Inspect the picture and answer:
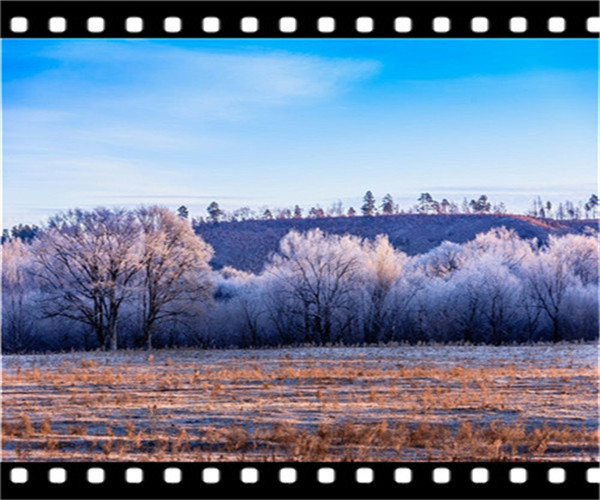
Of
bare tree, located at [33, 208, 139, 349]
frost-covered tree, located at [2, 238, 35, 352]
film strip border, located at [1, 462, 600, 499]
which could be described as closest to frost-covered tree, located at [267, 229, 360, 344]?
bare tree, located at [33, 208, 139, 349]

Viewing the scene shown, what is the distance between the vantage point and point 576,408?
18219 mm

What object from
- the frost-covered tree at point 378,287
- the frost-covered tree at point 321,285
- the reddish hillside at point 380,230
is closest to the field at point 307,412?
the frost-covered tree at point 321,285

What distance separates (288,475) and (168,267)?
141 ft

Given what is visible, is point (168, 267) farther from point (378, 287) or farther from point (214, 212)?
point (214, 212)

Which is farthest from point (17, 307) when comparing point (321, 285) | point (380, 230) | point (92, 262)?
point (380, 230)

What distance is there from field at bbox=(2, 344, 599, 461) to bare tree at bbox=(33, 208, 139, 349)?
15895 millimetres

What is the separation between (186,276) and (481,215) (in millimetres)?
83341

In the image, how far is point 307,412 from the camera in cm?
1756

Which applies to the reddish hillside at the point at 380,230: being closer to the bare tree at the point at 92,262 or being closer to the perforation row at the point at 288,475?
the bare tree at the point at 92,262

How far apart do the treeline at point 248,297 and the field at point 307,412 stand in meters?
16.6

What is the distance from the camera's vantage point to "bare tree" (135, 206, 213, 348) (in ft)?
163

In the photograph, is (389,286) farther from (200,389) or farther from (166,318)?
(200,389)

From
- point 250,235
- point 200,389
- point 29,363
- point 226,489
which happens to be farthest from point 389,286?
point 250,235

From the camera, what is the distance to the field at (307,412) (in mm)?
13031
